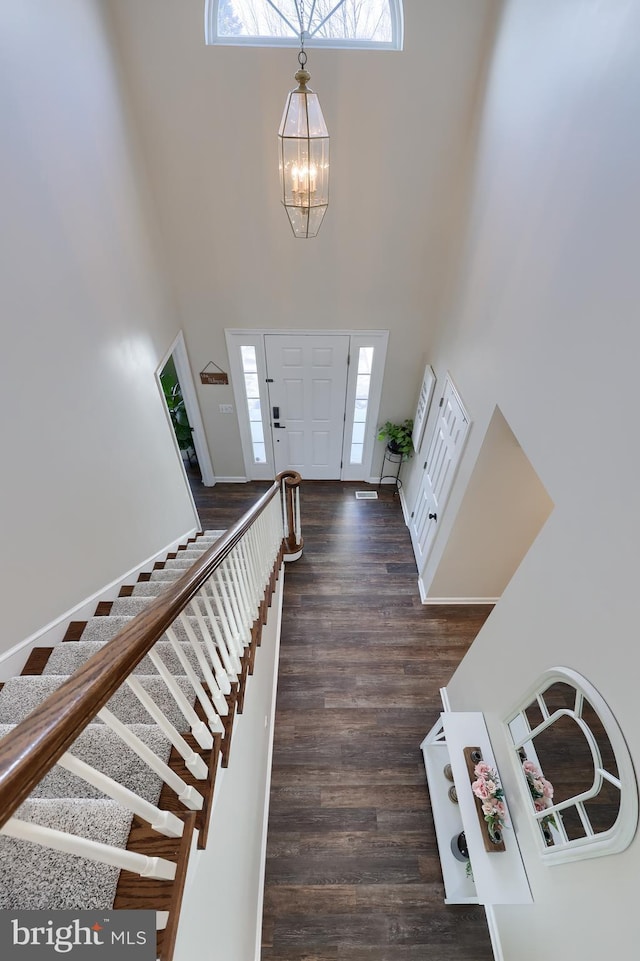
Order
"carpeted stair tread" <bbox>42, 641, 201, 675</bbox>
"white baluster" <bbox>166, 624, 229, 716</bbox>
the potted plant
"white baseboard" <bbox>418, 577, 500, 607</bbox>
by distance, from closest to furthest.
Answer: "white baluster" <bbox>166, 624, 229, 716</bbox> < "carpeted stair tread" <bbox>42, 641, 201, 675</bbox> < "white baseboard" <bbox>418, 577, 500, 607</bbox> < the potted plant

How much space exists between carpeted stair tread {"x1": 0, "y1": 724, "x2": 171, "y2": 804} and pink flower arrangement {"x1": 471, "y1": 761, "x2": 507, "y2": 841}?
1.59 metres

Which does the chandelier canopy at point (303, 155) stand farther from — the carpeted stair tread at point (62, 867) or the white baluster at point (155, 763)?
the carpeted stair tread at point (62, 867)

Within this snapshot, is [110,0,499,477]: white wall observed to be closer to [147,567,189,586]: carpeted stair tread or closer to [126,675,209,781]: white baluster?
[147,567,189,586]: carpeted stair tread

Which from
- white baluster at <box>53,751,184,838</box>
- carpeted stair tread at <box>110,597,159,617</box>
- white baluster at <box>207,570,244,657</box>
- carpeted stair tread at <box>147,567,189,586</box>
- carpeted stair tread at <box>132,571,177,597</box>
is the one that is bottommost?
white baluster at <box>53,751,184,838</box>

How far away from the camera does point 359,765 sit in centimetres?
281

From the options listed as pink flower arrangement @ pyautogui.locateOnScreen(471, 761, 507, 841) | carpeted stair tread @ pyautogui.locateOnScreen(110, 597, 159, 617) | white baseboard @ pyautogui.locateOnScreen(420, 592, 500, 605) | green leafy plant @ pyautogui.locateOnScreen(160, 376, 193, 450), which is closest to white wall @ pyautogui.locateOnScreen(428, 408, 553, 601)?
white baseboard @ pyautogui.locateOnScreen(420, 592, 500, 605)

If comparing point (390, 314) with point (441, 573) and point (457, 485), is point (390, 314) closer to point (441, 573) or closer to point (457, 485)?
point (457, 485)

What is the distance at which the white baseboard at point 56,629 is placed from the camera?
1.92 m

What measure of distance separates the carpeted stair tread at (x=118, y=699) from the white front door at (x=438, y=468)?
2.36 metres

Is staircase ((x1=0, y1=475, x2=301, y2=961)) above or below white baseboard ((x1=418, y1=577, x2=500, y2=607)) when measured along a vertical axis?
below

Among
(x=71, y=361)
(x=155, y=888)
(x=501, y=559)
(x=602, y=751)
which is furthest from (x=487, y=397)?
(x=155, y=888)

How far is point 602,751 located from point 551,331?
5.32ft

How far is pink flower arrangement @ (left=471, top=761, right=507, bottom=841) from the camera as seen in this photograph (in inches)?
77.6

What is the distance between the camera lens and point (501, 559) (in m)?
3.43
